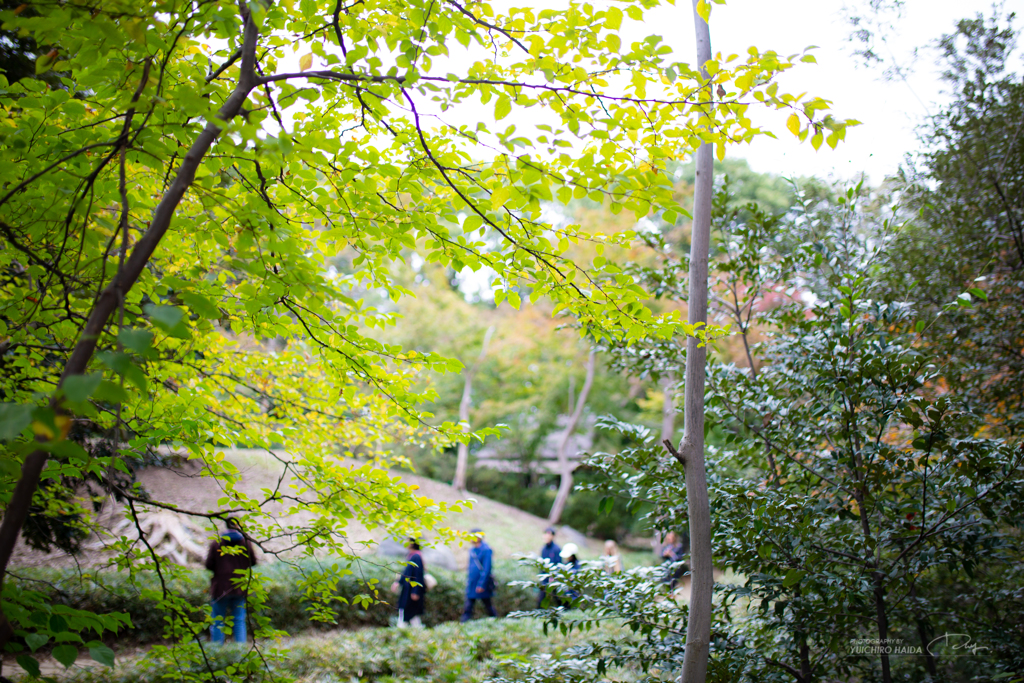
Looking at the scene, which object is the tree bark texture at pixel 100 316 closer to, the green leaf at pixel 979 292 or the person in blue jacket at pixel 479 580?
the green leaf at pixel 979 292

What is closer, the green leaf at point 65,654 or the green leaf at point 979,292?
the green leaf at point 65,654

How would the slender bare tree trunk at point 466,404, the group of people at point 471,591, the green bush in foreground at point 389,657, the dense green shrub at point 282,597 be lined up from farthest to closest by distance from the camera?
the slender bare tree trunk at point 466,404, the group of people at point 471,591, the dense green shrub at point 282,597, the green bush in foreground at point 389,657

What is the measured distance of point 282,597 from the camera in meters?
7.47

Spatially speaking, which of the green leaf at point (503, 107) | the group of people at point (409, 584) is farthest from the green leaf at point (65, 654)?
the group of people at point (409, 584)

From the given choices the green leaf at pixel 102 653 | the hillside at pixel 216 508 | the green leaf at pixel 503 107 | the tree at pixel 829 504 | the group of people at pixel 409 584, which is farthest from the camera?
the hillside at pixel 216 508

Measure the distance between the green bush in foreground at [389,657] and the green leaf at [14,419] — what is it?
134 inches

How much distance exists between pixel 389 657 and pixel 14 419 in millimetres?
5049

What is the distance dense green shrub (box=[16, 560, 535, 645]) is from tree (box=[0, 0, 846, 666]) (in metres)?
2.85

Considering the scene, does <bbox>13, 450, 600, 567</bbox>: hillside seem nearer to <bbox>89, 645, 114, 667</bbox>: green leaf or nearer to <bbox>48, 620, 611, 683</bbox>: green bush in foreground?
<bbox>48, 620, 611, 683</bbox>: green bush in foreground

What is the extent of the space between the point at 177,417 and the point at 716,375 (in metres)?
2.95

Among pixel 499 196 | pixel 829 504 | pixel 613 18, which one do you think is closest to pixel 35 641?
pixel 499 196

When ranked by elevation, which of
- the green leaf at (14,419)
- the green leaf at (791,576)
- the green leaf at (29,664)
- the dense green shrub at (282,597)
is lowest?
the dense green shrub at (282,597)

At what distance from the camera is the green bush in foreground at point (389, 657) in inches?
172

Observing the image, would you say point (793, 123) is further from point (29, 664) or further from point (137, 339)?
point (29, 664)
